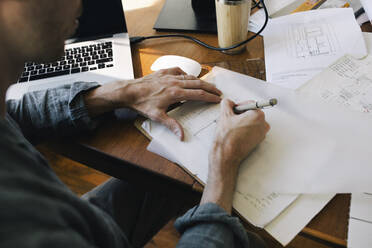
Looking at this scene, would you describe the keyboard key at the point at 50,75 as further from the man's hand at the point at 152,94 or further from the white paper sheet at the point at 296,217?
the white paper sheet at the point at 296,217

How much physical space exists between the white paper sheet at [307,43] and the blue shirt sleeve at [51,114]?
0.49 m

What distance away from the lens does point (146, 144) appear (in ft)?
2.23

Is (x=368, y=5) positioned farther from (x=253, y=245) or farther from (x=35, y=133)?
(x=35, y=133)

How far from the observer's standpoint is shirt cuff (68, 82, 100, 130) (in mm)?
708

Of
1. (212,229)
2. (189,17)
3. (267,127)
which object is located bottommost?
(212,229)

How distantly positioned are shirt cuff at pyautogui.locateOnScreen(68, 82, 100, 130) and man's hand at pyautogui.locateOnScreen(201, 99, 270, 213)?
31 cm

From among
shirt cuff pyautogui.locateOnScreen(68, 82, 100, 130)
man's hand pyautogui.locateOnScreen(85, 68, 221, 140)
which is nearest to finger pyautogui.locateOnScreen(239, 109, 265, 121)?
man's hand pyautogui.locateOnScreen(85, 68, 221, 140)

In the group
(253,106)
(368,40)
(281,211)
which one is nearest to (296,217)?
(281,211)

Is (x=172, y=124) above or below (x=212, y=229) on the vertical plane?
above

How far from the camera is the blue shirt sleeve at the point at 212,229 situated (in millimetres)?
528

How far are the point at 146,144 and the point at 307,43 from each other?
0.56 m

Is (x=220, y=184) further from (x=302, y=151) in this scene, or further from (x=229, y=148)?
(x=302, y=151)

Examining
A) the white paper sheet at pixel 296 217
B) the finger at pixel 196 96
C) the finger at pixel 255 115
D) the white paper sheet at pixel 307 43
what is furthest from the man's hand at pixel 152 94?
the white paper sheet at pixel 296 217

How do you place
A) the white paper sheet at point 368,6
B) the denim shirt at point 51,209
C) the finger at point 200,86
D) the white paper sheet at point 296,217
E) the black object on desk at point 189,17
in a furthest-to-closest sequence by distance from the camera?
the black object on desk at point 189,17, the white paper sheet at point 368,6, the finger at point 200,86, the white paper sheet at point 296,217, the denim shirt at point 51,209
